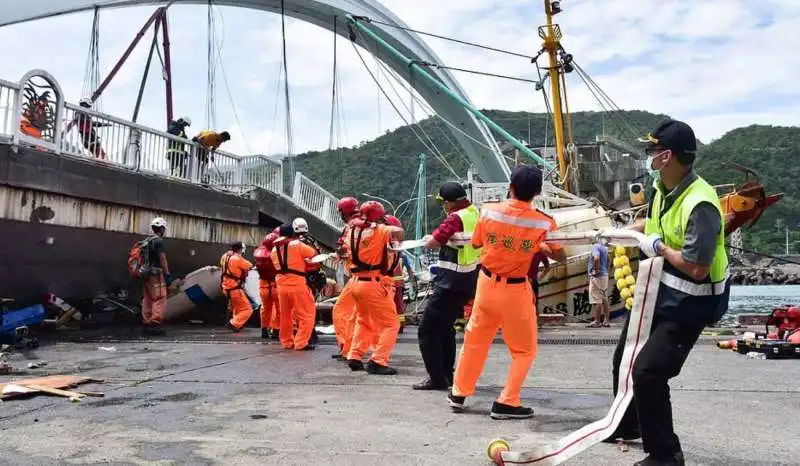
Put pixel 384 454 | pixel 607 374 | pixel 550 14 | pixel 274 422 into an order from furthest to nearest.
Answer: pixel 550 14 < pixel 607 374 < pixel 274 422 < pixel 384 454

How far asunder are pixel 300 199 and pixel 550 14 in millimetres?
11345

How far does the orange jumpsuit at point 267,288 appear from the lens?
10.6 meters

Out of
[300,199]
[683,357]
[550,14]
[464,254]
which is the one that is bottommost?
[683,357]

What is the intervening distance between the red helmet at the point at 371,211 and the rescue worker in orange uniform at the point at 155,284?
Answer: 17.8 ft

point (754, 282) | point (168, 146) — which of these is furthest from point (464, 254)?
point (754, 282)

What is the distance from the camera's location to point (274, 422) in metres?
4.19

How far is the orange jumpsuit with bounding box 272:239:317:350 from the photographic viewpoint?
28.1 ft

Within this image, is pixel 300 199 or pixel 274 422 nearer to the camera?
pixel 274 422

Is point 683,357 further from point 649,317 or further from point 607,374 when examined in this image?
point 607,374

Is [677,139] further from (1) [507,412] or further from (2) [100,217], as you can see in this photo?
(2) [100,217]

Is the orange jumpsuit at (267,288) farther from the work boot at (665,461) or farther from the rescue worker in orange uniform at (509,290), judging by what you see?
the work boot at (665,461)

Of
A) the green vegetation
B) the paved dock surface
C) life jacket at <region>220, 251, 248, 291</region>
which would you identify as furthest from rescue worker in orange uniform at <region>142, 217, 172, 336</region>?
the green vegetation

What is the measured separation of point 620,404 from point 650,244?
792mm

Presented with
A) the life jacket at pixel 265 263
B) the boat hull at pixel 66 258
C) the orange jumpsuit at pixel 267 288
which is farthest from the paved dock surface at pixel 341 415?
the boat hull at pixel 66 258
